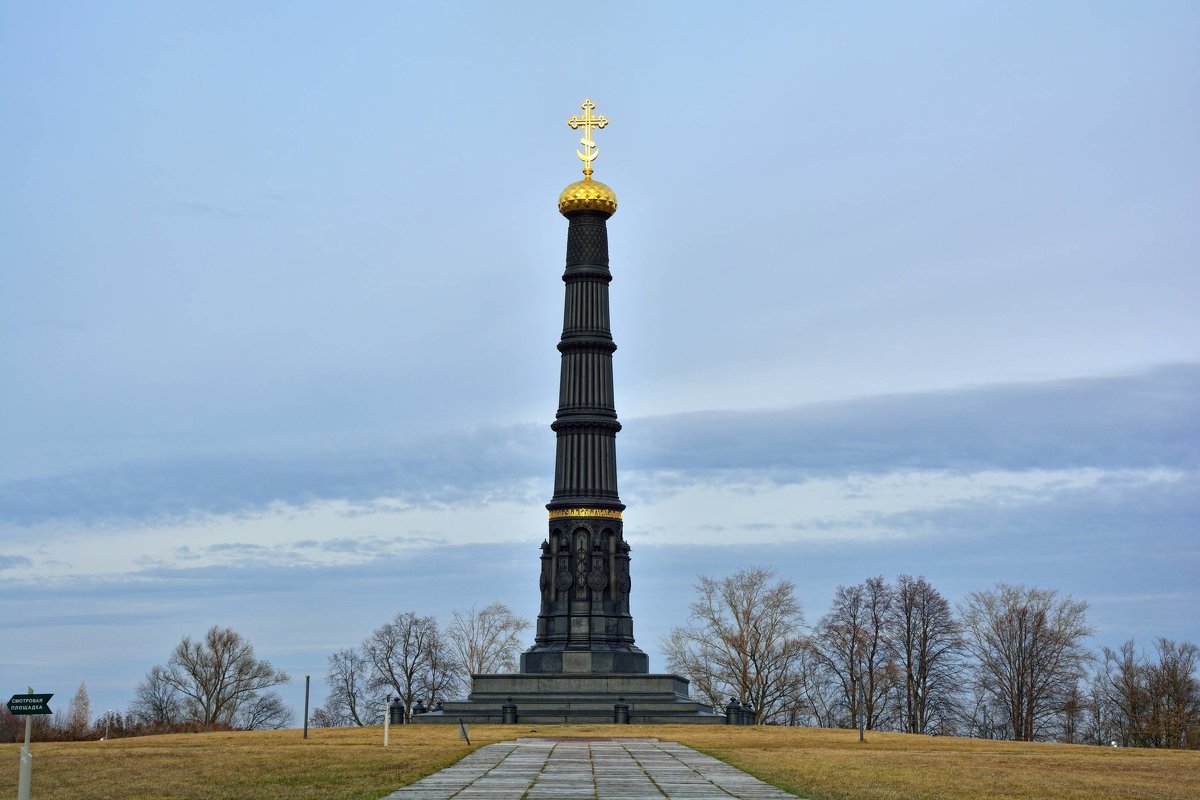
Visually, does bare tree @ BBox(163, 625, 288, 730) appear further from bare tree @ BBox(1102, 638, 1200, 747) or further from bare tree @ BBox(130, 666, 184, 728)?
bare tree @ BBox(1102, 638, 1200, 747)

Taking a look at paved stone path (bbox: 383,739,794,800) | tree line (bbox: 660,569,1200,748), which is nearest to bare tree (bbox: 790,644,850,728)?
tree line (bbox: 660,569,1200,748)

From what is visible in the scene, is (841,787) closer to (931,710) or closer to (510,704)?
(510,704)

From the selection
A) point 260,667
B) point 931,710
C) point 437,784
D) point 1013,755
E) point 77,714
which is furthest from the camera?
point 77,714

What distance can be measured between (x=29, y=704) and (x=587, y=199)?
39255 mm

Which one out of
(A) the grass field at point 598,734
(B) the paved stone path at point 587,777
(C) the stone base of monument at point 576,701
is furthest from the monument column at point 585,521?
(B) the paved stone path at point 587,777

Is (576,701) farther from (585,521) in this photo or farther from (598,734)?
(598,734)

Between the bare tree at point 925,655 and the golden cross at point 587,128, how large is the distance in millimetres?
26187

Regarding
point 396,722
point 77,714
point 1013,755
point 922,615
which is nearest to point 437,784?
point 1013,755

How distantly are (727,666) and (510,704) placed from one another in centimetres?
2484

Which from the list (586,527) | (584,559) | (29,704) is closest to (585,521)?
(586,527)

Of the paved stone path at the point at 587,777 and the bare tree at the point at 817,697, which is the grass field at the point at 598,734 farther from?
the bare tree at the point at 817,697

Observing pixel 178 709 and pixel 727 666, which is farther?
pixel 178 709

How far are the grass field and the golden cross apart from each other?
24446 mm

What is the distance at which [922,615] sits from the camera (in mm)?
63125
